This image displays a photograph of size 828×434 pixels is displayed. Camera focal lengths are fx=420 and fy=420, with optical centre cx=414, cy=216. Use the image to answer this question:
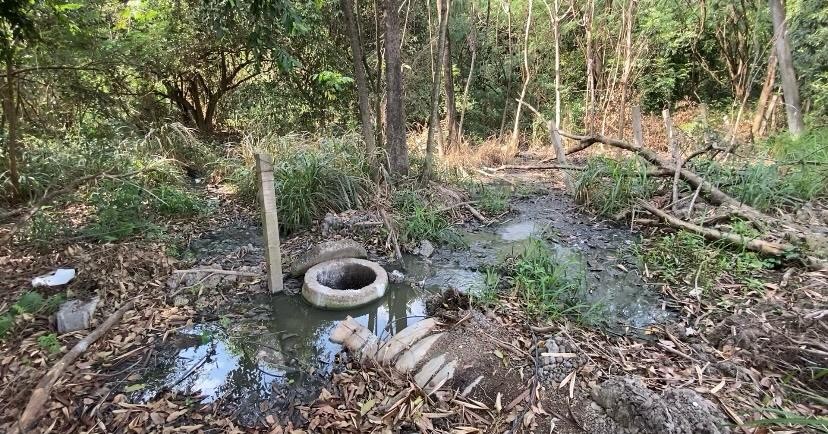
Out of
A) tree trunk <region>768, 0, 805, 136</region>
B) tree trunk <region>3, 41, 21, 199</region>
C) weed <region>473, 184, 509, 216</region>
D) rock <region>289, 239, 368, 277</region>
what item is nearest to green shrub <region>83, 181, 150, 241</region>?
tree trunk <region>3, 41, 21, 199</region>

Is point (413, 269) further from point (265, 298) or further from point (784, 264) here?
point (784, 264)

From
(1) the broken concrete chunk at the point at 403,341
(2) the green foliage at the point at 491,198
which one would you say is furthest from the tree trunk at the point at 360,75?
(1) the broken concrete chunk at the point at 403,341

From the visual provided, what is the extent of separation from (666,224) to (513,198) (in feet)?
7.98

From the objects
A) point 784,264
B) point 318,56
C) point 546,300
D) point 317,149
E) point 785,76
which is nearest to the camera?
point 546,300

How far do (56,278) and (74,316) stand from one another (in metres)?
0.72

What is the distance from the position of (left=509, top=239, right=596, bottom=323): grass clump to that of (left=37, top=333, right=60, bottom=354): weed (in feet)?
11.6

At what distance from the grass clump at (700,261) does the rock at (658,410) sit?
198 centimetres

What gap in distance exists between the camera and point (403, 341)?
3.07m

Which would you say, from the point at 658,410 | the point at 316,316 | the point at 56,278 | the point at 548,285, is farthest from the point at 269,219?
the point at 658,410

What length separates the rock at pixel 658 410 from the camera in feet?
6.78

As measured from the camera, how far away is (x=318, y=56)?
9.60 metres

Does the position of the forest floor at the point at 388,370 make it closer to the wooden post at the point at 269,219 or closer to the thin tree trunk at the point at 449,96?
the wooden post at the point at 269,219

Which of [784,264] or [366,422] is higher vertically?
[784,264]

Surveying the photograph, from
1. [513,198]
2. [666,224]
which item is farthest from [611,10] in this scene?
[666,224]
